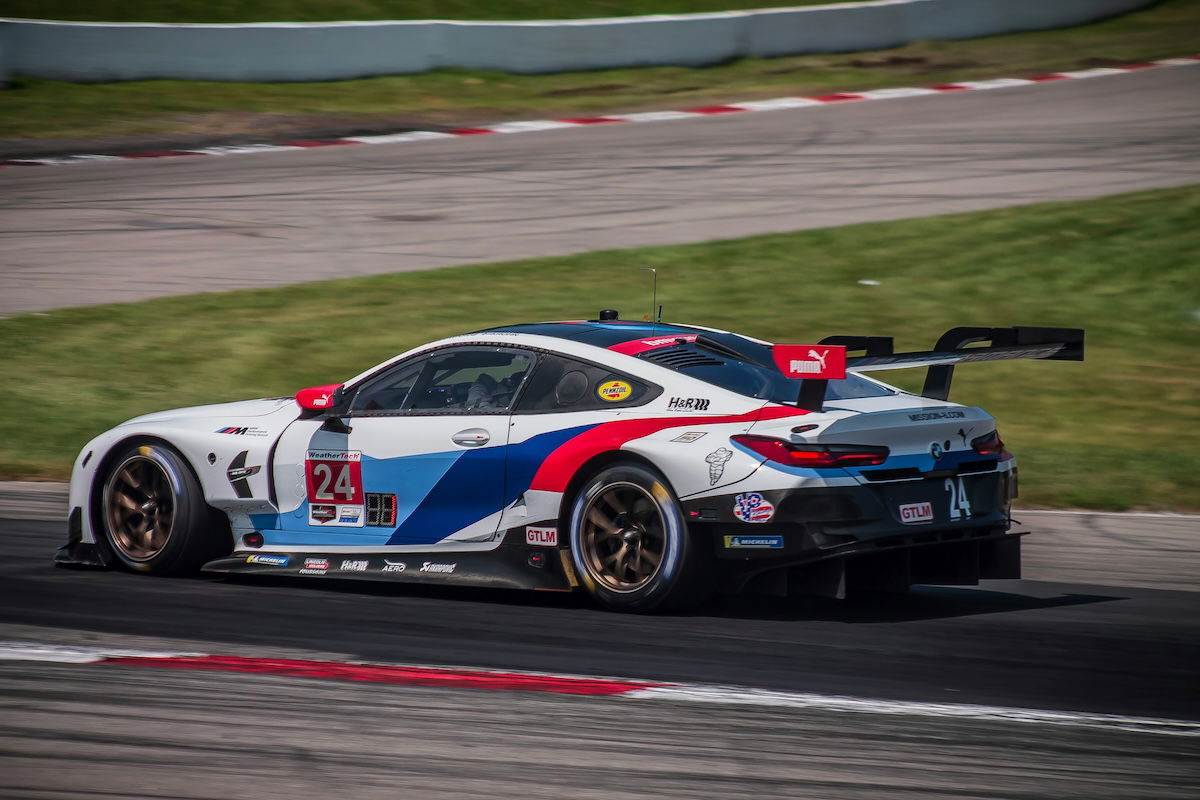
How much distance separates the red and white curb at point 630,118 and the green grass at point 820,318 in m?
7.45

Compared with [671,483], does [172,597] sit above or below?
below

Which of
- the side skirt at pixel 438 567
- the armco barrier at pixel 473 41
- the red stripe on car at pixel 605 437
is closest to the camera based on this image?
the red stripe on car at pixel 605 437

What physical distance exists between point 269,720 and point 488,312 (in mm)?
10553

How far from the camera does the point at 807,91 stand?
2789cm

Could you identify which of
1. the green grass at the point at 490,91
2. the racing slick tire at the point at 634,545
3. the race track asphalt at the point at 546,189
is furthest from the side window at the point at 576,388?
the green grass at the point at 490,91

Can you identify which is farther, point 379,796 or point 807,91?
point 807,91

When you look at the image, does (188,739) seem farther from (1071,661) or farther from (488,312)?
(488,312)

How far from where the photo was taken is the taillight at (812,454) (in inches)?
264

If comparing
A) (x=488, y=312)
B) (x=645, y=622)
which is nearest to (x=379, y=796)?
(x=645, y=622)

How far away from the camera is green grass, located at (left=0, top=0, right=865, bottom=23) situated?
102 feet

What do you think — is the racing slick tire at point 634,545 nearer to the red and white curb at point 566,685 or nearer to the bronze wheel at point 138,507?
the red and white curb at point 566,685

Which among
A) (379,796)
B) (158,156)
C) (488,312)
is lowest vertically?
(379,796)

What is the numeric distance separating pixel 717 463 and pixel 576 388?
0.90 metres

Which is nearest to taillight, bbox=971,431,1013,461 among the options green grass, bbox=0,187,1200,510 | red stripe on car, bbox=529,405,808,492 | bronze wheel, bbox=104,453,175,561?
red stripe on car, bbox=529,405,808,492
